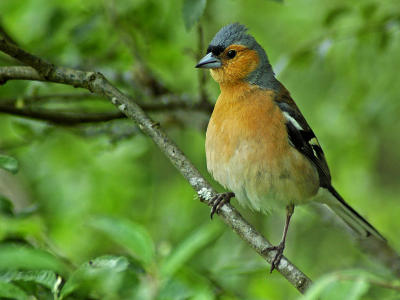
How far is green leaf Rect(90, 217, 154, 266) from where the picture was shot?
2795mm

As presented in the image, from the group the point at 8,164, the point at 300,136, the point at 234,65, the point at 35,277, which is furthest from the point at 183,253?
the point at 234,65

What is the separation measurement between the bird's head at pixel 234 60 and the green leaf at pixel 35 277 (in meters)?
2.86

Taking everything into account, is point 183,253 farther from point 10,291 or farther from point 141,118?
point 141,118

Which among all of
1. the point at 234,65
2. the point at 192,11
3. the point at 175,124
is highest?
the point at 175,124

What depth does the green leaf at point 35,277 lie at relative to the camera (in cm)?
268

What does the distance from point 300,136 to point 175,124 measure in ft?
6.79

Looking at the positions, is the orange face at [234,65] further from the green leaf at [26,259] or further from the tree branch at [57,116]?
the green leaf at [26,259]

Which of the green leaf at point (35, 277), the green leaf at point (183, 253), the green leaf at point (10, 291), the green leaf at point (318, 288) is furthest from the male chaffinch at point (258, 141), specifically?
the green leaf at point (318, 288)

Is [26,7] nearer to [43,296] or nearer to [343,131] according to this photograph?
[43,296]

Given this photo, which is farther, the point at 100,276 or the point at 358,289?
the point at 100,276

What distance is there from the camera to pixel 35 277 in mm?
2717

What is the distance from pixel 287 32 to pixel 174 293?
18.3 feet

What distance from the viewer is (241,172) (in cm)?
470

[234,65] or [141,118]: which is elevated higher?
[234,65]
